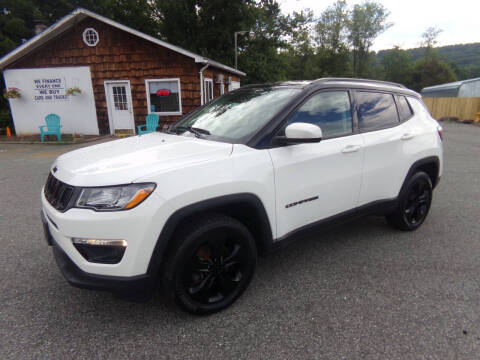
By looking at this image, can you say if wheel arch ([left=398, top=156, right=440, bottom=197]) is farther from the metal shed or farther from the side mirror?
the metal shed

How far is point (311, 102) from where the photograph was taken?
2.70 m

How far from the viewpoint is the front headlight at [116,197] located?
1821 millimetres

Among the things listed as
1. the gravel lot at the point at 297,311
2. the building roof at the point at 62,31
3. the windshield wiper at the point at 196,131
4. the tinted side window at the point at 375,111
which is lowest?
Answer: the gravel lot at the point at 297,311

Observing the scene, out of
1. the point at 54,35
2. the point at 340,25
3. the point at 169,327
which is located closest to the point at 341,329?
the point at 169,327

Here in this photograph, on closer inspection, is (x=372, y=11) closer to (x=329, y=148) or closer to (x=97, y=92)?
(x=97, y=92)

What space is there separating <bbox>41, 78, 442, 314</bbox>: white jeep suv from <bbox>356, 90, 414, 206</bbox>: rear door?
15mm

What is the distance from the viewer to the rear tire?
11.6 ft

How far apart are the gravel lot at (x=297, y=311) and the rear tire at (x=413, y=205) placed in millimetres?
190

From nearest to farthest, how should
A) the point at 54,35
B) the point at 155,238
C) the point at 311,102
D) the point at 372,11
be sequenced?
1. the point at 155,238
2. the point at 311,102
3. the point at 54,35
4. the point at 372,11

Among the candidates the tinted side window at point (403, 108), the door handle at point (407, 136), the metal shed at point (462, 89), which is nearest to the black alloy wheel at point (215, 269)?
the door handle at point (407, 136)

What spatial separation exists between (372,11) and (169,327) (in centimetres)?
6013

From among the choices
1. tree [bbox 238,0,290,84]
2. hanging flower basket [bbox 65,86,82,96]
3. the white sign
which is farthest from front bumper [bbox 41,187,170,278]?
tree [bbox 238,0,290,84]

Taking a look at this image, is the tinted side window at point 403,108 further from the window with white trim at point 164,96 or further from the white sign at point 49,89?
the white sign at point 49,89

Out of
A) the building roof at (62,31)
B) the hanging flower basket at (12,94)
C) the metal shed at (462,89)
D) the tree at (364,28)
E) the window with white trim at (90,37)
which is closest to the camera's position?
the building roof at (62,31)
